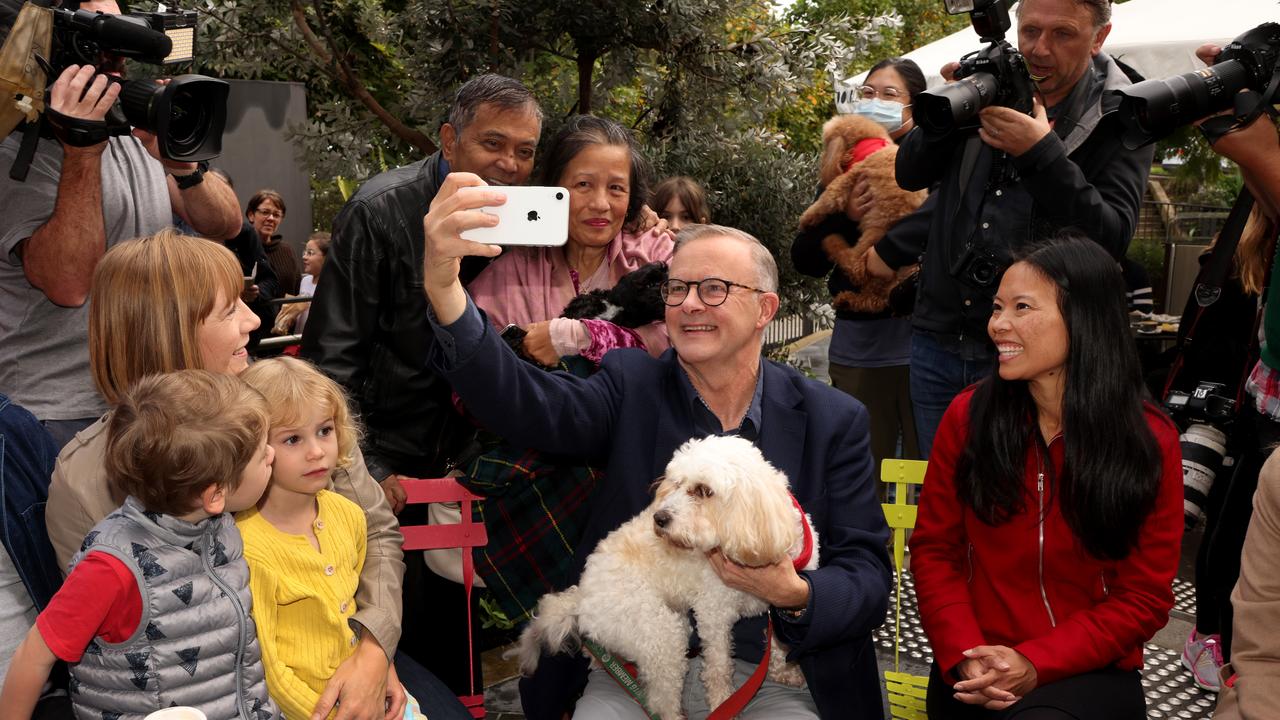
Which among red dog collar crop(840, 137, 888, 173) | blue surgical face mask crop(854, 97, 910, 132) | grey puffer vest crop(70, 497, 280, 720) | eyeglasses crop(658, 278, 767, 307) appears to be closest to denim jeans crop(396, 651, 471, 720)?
grey puffer vest crop(70, 497, 280, 720)

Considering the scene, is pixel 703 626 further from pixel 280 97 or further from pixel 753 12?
pixel 280 97

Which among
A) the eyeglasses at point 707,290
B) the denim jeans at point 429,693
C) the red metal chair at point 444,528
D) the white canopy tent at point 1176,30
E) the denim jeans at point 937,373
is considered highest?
the white canopy tent at point 1176,30

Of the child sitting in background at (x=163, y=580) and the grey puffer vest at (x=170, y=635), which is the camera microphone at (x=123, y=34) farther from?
the grey puffer vest at (x=170, y=635)

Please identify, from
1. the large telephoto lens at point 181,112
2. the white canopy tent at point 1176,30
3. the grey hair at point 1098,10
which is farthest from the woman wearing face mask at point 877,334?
the large telephoto lens at point 181,112

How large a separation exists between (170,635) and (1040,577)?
7.12 feet

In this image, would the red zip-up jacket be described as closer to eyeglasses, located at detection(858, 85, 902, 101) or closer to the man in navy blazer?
the man in navy blazer

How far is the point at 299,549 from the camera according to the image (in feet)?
7.82

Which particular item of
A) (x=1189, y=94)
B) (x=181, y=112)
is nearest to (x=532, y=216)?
(x=181, y=112)

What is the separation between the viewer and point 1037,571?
271 centimetres

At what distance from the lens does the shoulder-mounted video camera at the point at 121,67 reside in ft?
8.20

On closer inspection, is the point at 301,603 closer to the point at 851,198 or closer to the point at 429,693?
the point at 429,693

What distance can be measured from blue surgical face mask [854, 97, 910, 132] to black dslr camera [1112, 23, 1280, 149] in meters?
2.12

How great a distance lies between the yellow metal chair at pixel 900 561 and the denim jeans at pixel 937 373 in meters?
0.39

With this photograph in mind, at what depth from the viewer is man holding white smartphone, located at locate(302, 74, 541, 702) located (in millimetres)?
3258
